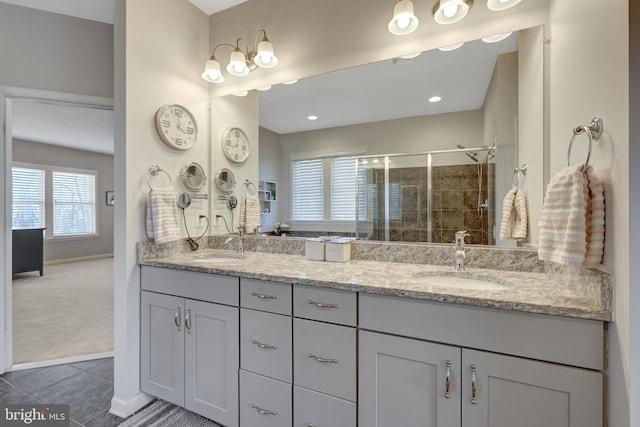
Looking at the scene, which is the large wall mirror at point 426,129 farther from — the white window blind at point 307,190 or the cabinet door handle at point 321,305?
the cabinet door handle at point 321,305

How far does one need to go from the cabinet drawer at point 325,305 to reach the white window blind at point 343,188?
725 millimetres

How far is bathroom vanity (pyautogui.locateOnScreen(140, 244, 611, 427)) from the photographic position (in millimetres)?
927

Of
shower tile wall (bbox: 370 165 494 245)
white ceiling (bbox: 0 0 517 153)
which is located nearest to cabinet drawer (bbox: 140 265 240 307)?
shower tile wall (bbox: 370 165 494 245)

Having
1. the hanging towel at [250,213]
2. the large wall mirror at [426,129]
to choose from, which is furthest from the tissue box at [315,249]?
the hanging towel at [250,213]

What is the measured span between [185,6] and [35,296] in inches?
162

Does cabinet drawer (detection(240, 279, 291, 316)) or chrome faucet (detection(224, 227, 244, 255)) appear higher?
chrome faucet (detection(224, 227, 244, 255))

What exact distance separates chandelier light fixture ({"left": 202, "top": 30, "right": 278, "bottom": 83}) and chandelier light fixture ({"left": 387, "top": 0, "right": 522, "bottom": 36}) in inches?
30.8

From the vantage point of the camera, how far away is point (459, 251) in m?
1.49

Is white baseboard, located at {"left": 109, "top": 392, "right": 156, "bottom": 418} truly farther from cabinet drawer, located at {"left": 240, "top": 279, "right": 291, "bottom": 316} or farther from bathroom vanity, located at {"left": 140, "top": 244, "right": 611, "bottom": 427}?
cabinet drawer, located at {"left": 240, "top": 279, "right": 291, "bottom": 316}

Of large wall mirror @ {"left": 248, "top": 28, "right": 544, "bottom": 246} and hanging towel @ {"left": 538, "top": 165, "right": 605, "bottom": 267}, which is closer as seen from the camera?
hanging towel @ {"left": 538, "top": 165, "right": 605, "bottom": 267}

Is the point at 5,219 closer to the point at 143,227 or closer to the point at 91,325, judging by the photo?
the point at 143,227

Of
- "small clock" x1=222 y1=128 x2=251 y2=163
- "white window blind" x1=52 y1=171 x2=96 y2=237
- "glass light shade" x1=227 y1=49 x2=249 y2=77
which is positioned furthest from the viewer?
"white window blind" x1=52 y1=171 x2=96 y2=237

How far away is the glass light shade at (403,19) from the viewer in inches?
56.8

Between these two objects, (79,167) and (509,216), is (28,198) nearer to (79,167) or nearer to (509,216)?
(79,167)
